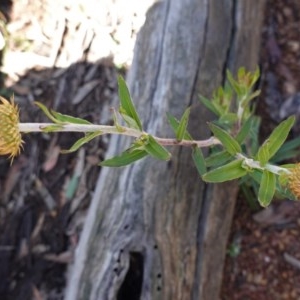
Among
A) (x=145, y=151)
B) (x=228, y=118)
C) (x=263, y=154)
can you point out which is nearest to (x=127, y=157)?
(x=145, y=151)

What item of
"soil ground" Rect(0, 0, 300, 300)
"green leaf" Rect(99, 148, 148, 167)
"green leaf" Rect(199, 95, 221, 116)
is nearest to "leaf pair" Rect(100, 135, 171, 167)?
"green leaf" Rect(99, 148, 148, 167)

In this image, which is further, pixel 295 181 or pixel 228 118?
pixel 228 118

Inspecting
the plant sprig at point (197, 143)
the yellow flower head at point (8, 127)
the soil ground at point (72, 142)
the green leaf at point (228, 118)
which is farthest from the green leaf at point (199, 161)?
the soil ground at point (72, 142)

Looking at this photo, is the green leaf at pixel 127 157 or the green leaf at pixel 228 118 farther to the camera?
the green leaf at pixel 228 118

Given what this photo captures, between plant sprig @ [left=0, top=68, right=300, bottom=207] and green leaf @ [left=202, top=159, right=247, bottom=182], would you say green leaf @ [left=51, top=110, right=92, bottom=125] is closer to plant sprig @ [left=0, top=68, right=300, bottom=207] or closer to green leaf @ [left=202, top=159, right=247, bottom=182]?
plant sprig @ [left=0, top=68, right=300, bottom=207]

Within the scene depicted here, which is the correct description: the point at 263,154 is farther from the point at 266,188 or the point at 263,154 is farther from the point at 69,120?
the point at 69,120

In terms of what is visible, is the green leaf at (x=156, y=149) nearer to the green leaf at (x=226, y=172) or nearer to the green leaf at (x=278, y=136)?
the green leaf at (x=226, y=172)

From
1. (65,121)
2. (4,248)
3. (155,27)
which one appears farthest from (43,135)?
(65,121)
